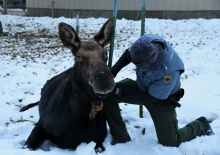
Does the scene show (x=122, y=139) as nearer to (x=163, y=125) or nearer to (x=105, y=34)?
(x=163, y=125)

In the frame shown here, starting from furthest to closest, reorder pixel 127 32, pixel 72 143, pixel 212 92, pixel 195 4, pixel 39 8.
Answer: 1. pixel 39 8
2. pixel 195 4
3. pixel 127 32
4. pixel 212 92
5. pixel 72 143

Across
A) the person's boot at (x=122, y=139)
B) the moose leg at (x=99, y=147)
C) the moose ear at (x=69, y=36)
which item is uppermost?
the moose ear at (x=69, y=36)

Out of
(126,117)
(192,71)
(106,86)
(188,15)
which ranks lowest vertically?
(126,117)

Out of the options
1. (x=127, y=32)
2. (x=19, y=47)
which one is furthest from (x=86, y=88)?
(x=127, y=32)

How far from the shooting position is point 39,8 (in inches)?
685

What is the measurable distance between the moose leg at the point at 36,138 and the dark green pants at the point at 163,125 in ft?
3.71

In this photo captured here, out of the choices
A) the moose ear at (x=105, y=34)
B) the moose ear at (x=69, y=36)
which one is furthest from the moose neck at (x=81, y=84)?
the moose ear at (x=105, y=34)

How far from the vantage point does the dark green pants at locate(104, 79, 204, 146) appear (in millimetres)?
3391

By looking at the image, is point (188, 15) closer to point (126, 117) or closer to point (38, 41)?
point (38, 41)

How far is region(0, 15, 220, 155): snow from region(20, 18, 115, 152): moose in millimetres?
189

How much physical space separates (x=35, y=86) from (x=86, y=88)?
337 centimetres

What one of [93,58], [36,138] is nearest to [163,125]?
[93,58]

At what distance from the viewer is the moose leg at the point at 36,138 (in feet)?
10.7

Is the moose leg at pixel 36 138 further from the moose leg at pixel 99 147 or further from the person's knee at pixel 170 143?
the person's knee at pixel 170 143
